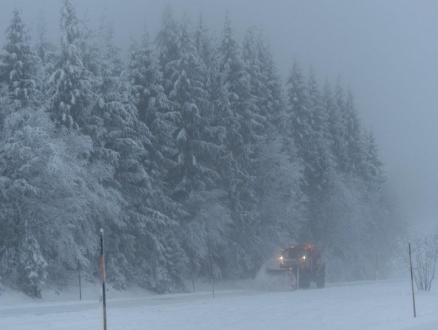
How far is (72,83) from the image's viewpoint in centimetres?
3128

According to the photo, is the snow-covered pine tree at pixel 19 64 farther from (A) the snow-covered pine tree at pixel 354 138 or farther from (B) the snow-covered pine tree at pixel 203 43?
(A) the snow-covered pine tree at pixel 354 138

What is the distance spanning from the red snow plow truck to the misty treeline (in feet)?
13.5

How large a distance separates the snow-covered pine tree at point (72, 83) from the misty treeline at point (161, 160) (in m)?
0.07

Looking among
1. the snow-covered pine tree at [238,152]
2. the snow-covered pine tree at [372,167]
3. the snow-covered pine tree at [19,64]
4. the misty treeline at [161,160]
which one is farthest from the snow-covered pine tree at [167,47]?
the snow-covered pine tree at [372,167]

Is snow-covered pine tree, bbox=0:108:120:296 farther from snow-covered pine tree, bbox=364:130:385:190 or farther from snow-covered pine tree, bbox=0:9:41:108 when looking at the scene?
snow-covered pine tree, bbox=364:130:385:190

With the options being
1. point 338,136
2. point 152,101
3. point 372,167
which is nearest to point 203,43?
point 152,101

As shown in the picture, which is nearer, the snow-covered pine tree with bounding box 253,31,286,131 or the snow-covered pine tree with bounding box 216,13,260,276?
the snow-covered pine tree with bounding box 216,13,260,276

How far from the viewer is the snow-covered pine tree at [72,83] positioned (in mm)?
30969

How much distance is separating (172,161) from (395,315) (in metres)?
19.4

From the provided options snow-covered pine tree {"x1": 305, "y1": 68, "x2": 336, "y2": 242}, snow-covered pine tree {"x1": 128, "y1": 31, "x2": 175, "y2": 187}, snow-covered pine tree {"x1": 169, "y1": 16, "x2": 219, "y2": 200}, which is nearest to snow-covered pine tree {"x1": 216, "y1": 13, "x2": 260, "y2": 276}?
snow-covered pine tree {"x1": 169, "y1": 16, "x2": 219, "y2": 200}

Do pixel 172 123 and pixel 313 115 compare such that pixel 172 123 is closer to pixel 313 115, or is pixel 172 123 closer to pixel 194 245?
pixel 194 245

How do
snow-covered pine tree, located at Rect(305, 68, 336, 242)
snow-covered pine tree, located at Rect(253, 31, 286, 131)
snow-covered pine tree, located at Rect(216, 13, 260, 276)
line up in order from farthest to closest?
snow-covered pine tree, located at Rect(305, 68, 336, 242) < snow-covered pine tree, located at Rect(253, 31, 286, 131) < snow-covered pine tree, located at Rect(216, 13, 260, 276)

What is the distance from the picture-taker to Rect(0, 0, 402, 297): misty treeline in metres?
27.0

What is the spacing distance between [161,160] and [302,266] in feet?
32.6
